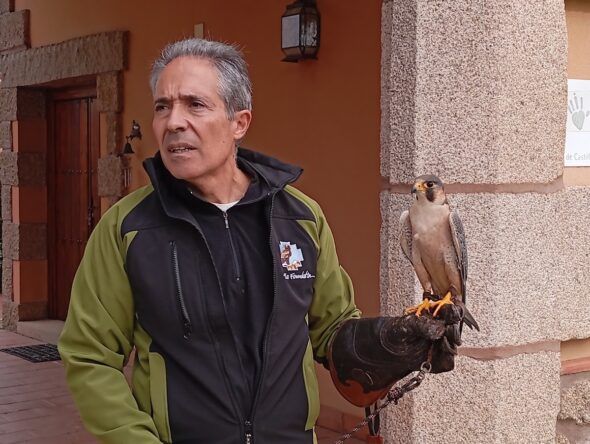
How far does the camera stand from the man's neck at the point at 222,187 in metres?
2.42

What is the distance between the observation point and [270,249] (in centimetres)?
243

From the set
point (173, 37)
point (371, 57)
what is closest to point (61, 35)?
point (173, 37)

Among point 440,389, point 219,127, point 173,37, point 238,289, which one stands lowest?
point 440,389

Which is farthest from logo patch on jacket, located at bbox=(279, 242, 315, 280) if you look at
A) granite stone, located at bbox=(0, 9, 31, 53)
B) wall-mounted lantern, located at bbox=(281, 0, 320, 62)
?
granite stone, located at bbox=(0, 9, 31, 53)

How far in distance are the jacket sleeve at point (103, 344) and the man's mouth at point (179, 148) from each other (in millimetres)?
241

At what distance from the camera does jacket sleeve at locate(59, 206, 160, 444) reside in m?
2.24

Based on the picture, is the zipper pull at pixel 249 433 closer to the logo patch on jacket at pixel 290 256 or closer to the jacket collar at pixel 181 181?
the logo patch on jacket at pixel 290 256

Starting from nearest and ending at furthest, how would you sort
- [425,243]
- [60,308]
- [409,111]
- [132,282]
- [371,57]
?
[132,282], [425,243], [409,111], [371,57], [60,308]

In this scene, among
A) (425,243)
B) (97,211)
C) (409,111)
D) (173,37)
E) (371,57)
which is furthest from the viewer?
(97,211)

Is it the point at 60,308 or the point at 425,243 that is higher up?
the point at 425,243

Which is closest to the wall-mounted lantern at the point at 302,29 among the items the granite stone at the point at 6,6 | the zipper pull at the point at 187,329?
the zipper pull at the point at 187,329

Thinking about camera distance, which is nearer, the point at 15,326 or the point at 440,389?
→ the point at 440,389

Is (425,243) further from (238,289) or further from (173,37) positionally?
(173,37)

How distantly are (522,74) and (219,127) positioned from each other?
1843 mm
